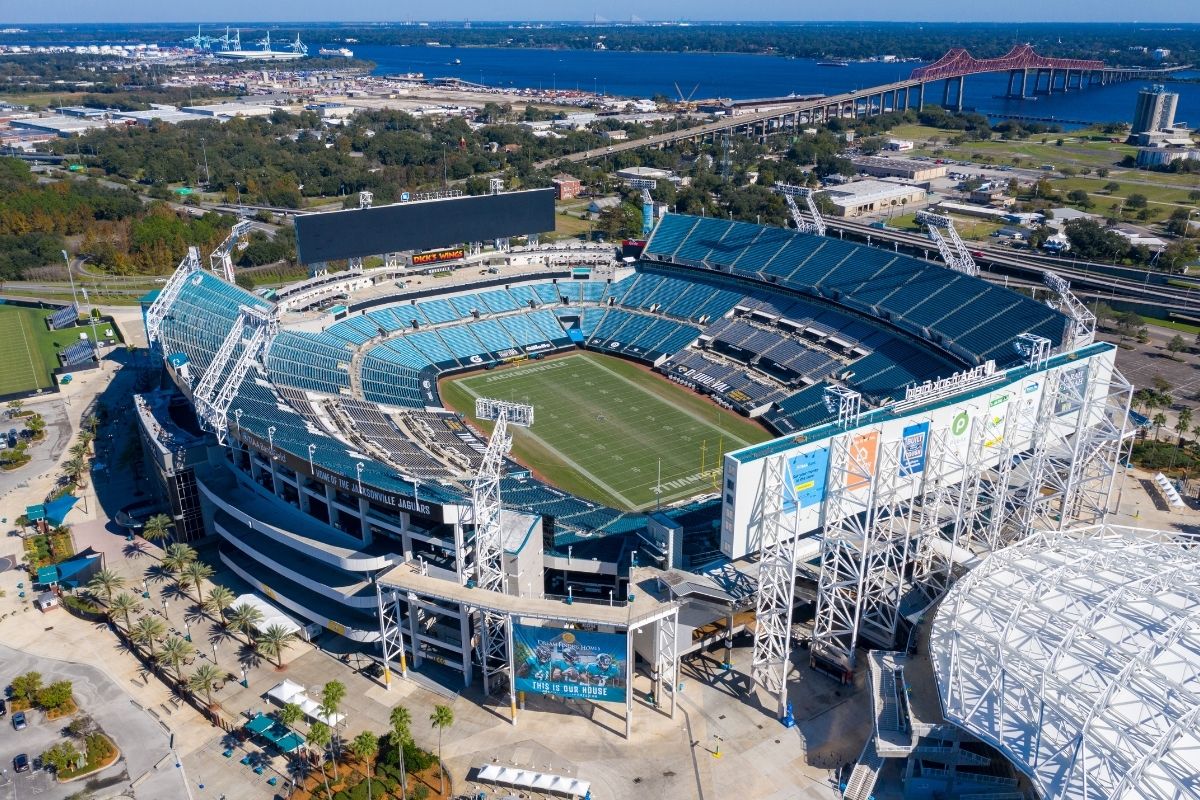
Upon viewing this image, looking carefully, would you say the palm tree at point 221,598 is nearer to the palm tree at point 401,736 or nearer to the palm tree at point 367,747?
the palm tree at point 367,747

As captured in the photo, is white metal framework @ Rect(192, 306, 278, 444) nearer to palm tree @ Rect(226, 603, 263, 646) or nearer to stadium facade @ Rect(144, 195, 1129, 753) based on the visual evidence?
stadium facade @ Rect(144, 195, 1129, 753)

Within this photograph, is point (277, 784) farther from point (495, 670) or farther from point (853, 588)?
point (853, 588)

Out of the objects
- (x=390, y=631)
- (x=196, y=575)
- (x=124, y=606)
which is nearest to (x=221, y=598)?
(x=196, y=575)

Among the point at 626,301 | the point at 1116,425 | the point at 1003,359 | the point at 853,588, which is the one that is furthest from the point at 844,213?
the point at 853,588

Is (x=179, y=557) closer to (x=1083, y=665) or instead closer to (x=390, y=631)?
(x=390, y=631)

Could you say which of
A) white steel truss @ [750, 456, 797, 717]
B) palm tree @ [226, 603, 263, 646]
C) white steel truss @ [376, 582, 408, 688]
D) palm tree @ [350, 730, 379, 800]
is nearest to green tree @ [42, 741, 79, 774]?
palm tree @ [226, 603, 263, 646]

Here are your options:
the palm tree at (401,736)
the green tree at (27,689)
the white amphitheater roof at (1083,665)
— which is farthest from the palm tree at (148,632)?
the white amphitheater roof at (1083,665)
